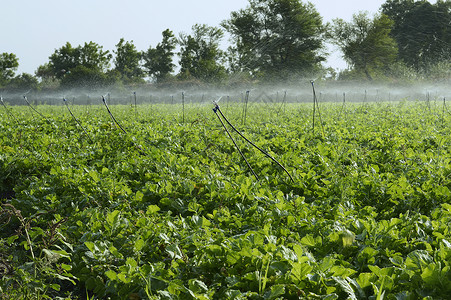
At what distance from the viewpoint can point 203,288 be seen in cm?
209

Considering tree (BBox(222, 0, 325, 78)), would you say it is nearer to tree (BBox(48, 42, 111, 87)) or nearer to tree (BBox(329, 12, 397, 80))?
tree (BBox(329, 12, 397, 80))

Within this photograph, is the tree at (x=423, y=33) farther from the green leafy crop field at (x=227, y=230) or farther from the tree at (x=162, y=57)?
the green leafy crop field at (x=227, y=230)

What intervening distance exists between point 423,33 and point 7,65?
5742cm

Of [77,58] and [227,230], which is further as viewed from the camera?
[77,58]

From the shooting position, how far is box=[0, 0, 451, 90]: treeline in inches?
2074

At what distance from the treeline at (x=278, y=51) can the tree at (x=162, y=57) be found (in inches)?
5.7

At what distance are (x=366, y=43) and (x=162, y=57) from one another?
2829 centimetres

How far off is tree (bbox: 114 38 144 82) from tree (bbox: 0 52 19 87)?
13668 mm

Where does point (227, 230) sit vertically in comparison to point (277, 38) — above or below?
below

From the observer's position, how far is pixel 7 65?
190 ft

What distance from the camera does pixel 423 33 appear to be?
2259 inches

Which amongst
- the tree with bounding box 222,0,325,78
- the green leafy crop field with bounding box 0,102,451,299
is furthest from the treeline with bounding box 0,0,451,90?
the green leafy crop field with bounding box 0,102,451,299

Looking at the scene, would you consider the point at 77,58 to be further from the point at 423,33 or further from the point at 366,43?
the point at 423,33

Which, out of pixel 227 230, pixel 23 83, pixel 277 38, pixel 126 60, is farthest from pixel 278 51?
pixel 227 230
